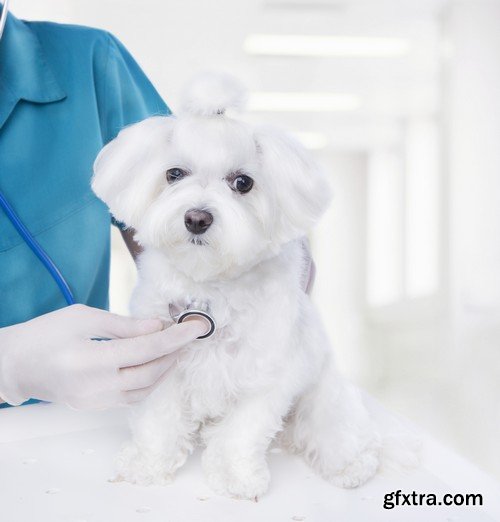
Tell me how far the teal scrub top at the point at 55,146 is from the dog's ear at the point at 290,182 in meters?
0.40

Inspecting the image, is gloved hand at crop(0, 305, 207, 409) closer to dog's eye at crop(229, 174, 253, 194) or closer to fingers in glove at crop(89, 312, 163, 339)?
fingers in glove at crop(89, 312, 163, 339)

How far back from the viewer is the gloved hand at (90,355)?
0.77 m

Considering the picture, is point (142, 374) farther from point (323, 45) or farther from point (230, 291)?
point (323, 45)

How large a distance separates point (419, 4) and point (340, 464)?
3.73 m

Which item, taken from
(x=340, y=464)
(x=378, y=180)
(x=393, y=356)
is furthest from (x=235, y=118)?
(x=378, y=180)

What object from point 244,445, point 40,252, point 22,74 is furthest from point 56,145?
point 244,445

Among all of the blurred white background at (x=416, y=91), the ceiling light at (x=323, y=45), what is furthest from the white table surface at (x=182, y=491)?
the ceiling light at (x=323, y=45)

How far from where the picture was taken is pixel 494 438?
3387 millimetres

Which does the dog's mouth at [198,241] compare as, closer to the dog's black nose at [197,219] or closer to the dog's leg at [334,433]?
the dog's black nose at [197,219]

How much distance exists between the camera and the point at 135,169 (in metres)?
0.81

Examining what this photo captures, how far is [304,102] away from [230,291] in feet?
19.3

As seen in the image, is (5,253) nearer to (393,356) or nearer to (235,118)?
(235,118)

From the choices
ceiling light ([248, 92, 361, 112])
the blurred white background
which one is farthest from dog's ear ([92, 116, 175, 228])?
ceiling light ([248, 92, 361, 112])

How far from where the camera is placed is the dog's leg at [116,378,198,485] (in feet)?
2.78
